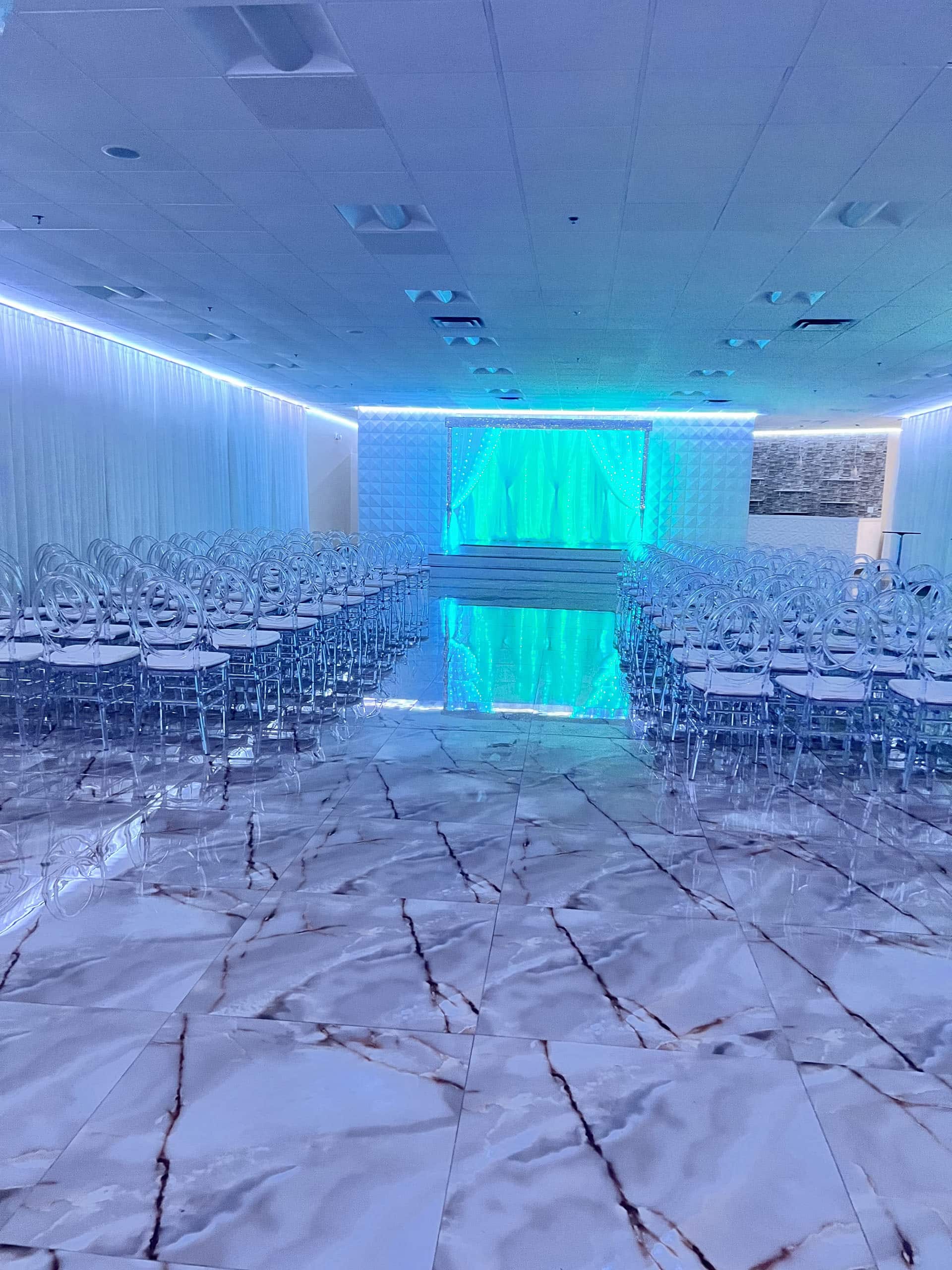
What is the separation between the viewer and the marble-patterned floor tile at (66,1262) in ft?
5.17

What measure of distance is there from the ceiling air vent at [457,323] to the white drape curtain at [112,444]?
14.0ft

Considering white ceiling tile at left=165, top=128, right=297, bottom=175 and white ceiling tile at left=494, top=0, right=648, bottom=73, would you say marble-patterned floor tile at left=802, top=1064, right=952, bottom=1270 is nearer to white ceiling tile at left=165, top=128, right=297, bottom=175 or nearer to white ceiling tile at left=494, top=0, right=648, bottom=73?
white ceiling tile at left=494, top=0, right=648, bottom=73

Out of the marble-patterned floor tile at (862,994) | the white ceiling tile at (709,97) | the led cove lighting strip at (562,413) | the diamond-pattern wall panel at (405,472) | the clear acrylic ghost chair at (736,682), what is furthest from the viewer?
the diamond-pattern wall panel at (405,472)

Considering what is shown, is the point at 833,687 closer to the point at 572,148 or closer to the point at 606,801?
the point at 606,801

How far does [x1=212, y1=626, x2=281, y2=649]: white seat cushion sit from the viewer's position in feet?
18.0

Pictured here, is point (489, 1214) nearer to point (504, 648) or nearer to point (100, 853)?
point (100, 853)

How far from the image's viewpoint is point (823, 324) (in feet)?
25.8

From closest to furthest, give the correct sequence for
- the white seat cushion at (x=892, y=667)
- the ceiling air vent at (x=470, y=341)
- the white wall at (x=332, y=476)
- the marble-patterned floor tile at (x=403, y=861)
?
the marble-patterned floor tile at (x=403, y=861) → the white seat cushion at (x=892, y=667) → the ceiling air vent at (x=470, y=341) → the white wall at (x=332, y=476)

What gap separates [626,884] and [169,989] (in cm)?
162

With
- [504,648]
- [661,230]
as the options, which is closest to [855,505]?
[504,648]

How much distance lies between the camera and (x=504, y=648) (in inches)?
347

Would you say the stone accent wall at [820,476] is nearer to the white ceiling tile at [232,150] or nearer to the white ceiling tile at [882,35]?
the white ceiling tile at [232,150]

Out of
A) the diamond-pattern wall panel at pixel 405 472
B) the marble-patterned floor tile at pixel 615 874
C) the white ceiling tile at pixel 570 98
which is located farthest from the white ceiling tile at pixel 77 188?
the diamond-pattern wall panel at pixel 405 472

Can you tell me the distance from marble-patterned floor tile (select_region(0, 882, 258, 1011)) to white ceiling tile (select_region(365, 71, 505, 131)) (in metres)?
3.14
